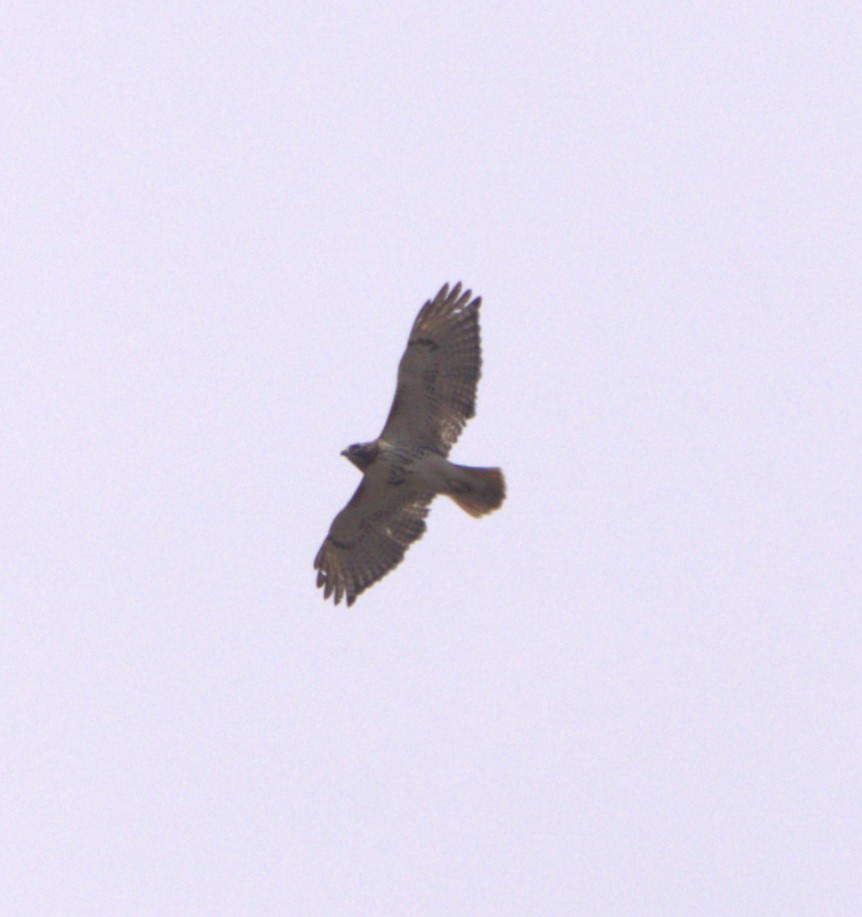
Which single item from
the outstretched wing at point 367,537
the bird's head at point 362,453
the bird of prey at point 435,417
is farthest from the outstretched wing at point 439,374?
the outstretched wing at point 367,537

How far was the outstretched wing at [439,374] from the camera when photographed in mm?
19469

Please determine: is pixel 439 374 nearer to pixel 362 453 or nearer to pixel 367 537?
pixel 362 453

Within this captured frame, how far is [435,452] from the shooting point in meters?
19.6

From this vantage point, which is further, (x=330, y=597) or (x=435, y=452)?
(x=330, y=597)

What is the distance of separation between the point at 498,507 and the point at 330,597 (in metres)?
2.54

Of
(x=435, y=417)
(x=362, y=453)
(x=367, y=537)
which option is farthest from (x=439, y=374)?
(x=367, y=537)

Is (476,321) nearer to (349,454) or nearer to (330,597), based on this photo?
(349,454)

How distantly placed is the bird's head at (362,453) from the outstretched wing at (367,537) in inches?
13.9

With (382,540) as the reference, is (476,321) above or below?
above

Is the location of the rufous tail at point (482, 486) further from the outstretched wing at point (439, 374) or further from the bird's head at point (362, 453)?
the bird's head at point (362, 453)

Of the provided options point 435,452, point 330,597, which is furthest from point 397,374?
point 330,597

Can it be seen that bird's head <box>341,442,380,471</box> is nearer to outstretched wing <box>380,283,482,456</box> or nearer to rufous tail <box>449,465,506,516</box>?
outstretched wing <box>380,283,482,456</box>

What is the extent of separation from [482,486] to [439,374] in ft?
4.39

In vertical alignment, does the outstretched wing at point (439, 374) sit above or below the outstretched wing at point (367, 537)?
above
